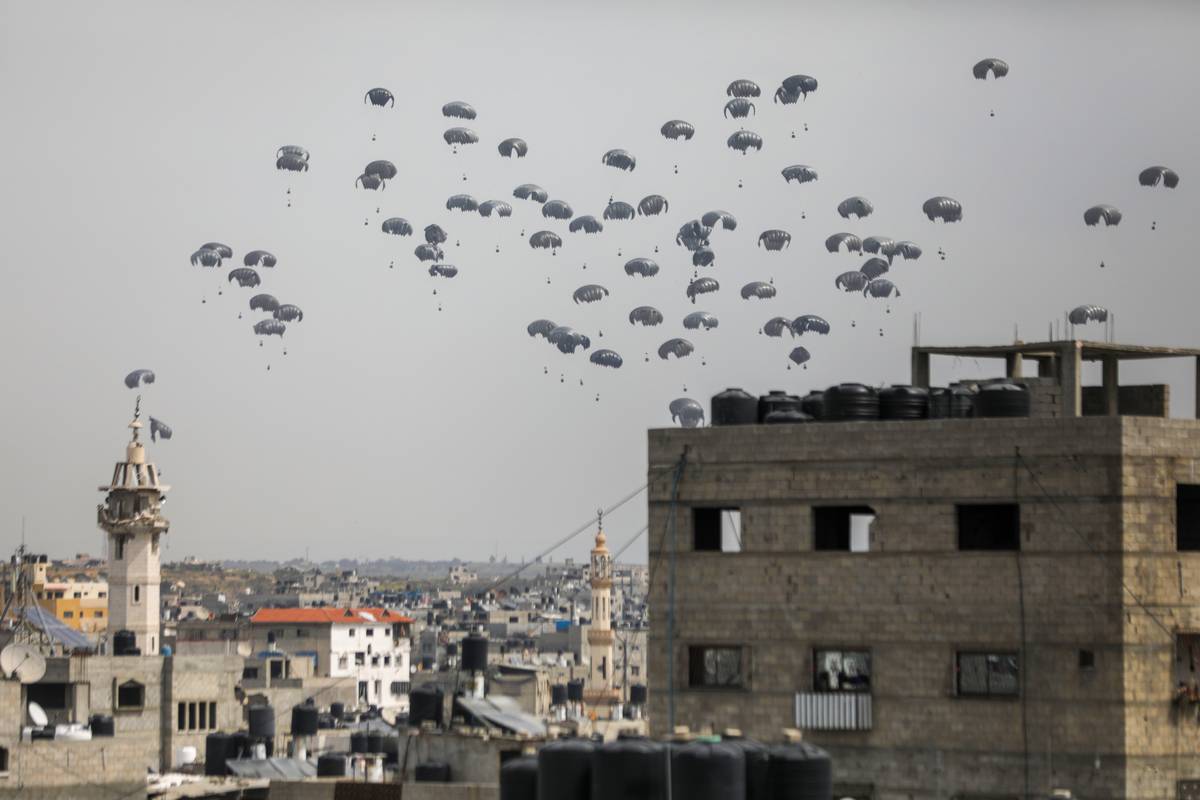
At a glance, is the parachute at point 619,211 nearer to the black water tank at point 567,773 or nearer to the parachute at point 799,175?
the parachute at point 799,175

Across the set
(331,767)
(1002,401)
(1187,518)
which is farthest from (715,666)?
(331,767)

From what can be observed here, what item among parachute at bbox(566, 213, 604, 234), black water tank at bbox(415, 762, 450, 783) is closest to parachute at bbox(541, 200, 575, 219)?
parachute at bbox(566, 213, 604, 234)

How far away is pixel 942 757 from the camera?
4931 centimetres

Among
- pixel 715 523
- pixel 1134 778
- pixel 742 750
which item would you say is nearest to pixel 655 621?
pixel 715 523

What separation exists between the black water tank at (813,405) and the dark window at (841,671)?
5359 millimetres

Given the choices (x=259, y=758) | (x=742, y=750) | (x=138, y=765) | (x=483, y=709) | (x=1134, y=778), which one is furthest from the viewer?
(x=259, y=758)

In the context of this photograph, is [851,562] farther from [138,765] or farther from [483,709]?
[138,765]

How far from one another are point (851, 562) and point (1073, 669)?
4994mm

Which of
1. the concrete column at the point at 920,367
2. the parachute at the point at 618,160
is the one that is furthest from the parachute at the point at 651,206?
the concrete column at the point at 920,367

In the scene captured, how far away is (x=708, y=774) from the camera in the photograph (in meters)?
35.5

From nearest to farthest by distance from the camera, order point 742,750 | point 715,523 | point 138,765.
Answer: point 742,750 < point 715,523 < point 138,765

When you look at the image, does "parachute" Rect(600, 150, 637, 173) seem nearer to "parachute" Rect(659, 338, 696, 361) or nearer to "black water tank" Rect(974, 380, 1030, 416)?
"parachute" Rect(659, 338, 696, 361)

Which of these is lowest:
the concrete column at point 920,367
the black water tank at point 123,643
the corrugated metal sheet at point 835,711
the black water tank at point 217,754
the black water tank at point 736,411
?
the black water tank at point 217,754

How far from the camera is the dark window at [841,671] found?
50312mm
